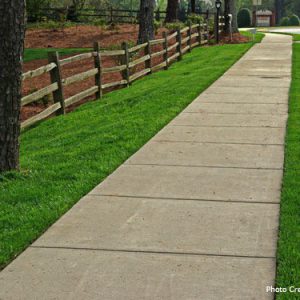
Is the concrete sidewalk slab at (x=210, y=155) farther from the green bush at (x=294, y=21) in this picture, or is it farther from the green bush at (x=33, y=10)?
the green bush at (x=294, y=21)

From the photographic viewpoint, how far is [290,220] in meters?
5.82

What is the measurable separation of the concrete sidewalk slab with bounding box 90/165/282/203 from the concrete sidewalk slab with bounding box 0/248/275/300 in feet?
5.47

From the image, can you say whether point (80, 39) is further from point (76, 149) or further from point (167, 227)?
point (167, 227)

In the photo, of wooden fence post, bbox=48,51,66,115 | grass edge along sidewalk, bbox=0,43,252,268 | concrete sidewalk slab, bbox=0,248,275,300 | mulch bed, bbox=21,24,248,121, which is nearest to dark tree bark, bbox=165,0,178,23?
mulch bed, bbox=21,24,248,121

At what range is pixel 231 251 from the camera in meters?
5.13

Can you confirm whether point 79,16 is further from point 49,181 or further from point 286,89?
point 49,181

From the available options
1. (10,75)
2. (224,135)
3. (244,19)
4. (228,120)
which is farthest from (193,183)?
(244,19)

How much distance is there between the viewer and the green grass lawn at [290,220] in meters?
4.64

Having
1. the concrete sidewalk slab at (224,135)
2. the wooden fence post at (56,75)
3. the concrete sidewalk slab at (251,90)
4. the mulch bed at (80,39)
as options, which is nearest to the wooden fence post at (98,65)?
the wooden fence post at (56,75)

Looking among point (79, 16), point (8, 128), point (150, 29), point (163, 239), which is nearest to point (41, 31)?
point (79, 16)

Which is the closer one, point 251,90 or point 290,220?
point 290,220

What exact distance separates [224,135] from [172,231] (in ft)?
14.3

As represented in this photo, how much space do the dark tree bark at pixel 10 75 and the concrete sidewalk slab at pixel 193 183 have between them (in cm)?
129

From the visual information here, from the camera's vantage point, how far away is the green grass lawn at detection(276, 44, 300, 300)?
4645 mm
